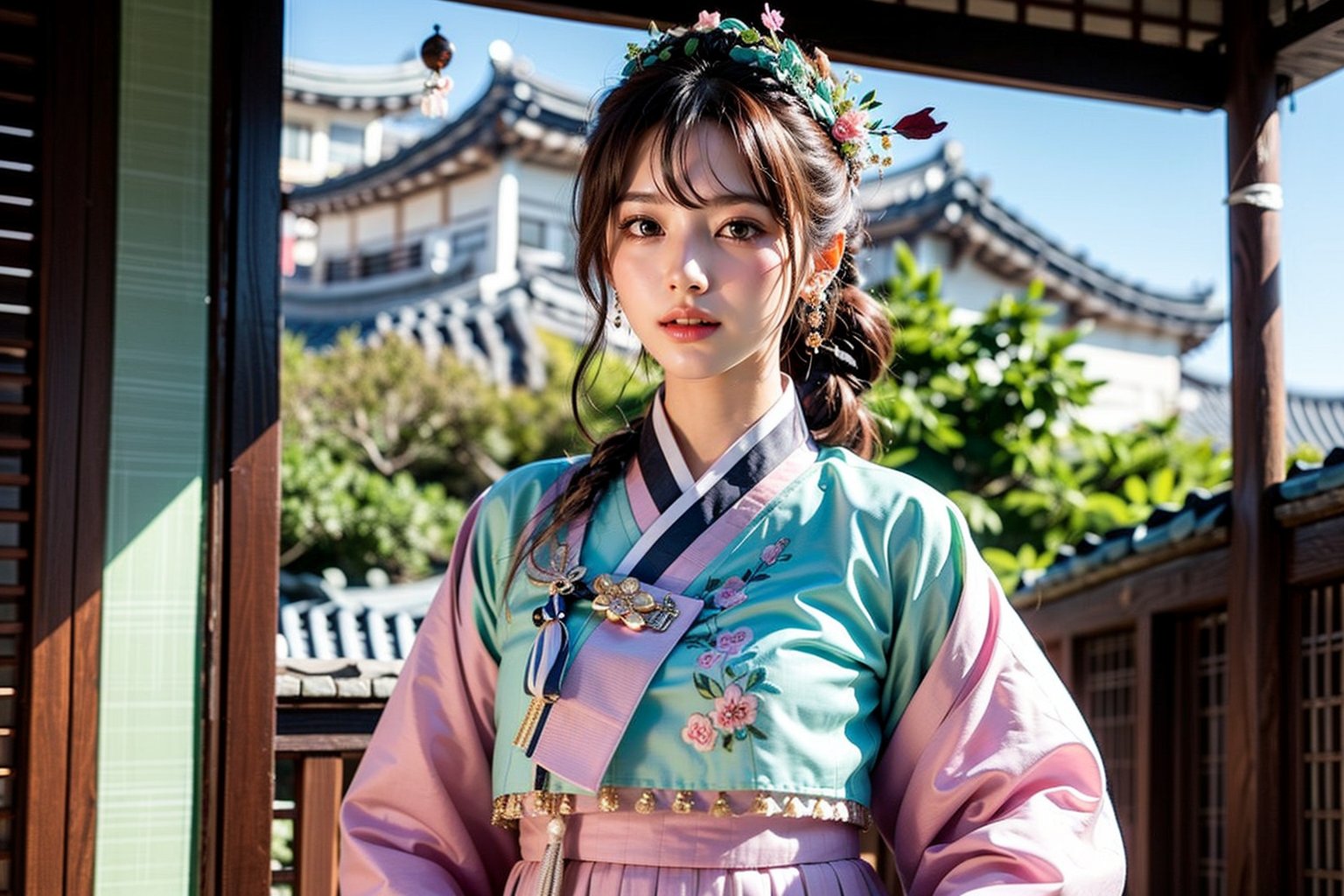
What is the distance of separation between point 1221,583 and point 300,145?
33058mm

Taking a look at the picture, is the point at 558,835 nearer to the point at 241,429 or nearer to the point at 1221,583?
the point at 241,429

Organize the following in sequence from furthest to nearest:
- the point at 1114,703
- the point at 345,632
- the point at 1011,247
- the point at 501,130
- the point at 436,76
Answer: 1. the point at 1011,247
2. the point at 501,130
3. the point at 345,632
4. the point at 1114,703
5. the point at 436,76

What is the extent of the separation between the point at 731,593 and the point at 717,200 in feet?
1.74

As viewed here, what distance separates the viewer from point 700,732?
2.10m

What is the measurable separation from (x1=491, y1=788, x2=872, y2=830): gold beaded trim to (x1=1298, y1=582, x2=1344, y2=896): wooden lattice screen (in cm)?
245

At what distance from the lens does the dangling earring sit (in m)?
2.44

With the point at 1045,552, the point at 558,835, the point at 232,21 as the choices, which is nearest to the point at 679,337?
the point at 558,835

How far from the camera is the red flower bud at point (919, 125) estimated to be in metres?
2.45

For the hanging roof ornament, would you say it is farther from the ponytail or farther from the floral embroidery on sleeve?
the floral embroidery on sleeve

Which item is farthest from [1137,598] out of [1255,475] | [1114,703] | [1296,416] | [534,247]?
[1296,416]

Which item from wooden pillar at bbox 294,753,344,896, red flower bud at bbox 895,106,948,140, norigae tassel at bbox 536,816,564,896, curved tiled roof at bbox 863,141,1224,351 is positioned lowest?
wooden pillar at bbox 294,753,344,896

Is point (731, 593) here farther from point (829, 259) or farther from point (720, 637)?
point (829, 259)

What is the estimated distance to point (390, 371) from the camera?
19.6m

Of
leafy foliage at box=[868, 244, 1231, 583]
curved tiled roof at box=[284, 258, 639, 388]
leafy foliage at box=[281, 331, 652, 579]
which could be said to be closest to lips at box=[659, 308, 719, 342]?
leafy foliage at box=[868, 244, 1231, 583]
